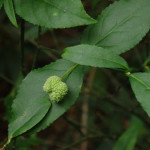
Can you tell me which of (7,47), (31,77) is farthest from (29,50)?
(31,77)

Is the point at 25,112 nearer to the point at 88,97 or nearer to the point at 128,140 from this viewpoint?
the point at 128,140

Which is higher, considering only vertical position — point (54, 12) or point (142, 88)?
point (54, 12)

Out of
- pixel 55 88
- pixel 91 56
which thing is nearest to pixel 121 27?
pixel 91 56

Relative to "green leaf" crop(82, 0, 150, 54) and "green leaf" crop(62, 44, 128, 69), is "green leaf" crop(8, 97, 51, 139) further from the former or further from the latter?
"green leaf" crop(82, 0, 150, 54)

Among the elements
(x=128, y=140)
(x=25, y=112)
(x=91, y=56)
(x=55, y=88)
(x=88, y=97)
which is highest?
(x=91, y=56)

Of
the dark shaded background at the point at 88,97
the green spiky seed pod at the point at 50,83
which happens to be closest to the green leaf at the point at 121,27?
the green spiky seed pod at the point at 50,83

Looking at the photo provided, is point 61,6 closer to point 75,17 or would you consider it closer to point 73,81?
point 75,17

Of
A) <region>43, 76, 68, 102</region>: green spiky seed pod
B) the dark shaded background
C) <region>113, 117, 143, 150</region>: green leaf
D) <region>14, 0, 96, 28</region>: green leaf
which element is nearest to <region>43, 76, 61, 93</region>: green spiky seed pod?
<region>43, 76, 68, 102</region>: green spiky seed pod

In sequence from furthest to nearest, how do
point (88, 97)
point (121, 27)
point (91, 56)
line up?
point (88, 97), point (121, 27), point (91, 56)
